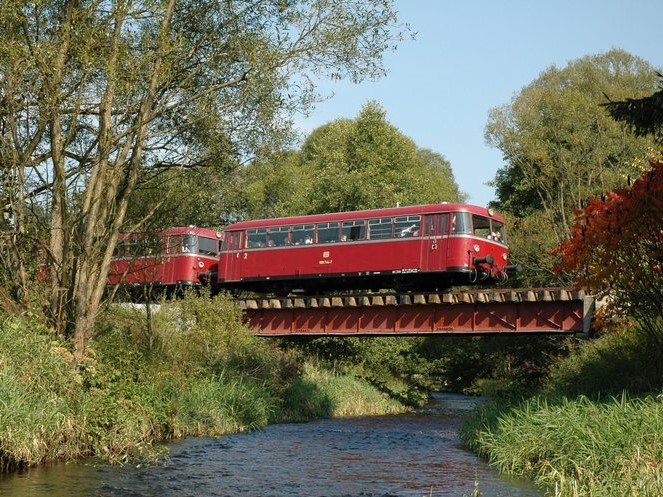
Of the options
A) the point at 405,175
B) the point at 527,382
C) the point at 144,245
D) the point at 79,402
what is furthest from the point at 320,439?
the point at 405,175

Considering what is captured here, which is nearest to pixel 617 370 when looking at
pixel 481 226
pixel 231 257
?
pixel 481 226

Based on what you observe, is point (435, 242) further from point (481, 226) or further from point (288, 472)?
point (288, 472)

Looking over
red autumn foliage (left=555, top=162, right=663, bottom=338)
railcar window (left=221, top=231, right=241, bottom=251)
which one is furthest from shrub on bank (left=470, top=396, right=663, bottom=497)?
railcar window (left=221, top=231, right=241, bottom=251)

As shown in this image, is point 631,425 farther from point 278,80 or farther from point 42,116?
point 42,116

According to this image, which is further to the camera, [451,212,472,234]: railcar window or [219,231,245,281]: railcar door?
[219,231,245,281]: railcar door

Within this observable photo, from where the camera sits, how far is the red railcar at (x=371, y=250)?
2902 centimetres

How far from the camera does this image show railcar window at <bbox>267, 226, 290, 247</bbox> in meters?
32.1

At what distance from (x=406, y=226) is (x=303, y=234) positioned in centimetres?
391

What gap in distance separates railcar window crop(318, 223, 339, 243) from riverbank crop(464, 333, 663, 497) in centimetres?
1120

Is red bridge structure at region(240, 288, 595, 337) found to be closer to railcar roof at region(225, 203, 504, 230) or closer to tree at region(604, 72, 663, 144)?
railcar roof at region(225, 203, 504, 230)

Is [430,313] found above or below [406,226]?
below

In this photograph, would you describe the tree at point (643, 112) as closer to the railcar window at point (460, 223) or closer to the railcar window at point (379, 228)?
the railcar window at point (460, 223)

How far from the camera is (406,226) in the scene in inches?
1163

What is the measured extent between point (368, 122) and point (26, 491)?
4351cm
